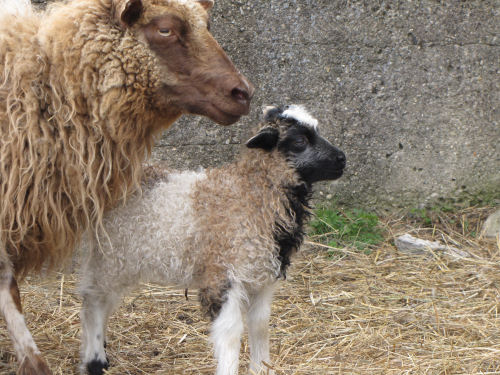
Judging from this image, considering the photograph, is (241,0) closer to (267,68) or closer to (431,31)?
(267,68)

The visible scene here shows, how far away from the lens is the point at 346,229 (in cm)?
539

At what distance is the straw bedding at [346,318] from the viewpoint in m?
3.66

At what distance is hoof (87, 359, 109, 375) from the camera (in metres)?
3.66

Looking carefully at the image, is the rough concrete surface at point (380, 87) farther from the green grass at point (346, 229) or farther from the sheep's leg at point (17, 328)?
the sheep's leg at point (17, 328)

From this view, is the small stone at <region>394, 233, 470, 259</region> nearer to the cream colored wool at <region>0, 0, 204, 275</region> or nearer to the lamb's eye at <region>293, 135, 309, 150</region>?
the lamb's eye at <region>293, 135, 309, 150</region>

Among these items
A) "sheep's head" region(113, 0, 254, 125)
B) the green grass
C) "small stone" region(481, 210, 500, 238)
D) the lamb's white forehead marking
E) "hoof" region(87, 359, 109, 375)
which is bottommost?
the green grass

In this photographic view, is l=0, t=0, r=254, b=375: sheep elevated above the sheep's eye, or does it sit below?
below

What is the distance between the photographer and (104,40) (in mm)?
3096

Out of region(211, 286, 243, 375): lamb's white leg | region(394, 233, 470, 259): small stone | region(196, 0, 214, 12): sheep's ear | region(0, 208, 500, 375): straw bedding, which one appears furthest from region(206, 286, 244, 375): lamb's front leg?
region(394, 233, 470, 259): small stone

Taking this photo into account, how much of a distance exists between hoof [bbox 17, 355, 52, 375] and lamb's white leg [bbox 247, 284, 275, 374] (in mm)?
997

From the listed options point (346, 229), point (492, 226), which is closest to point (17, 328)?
point (346, 229)

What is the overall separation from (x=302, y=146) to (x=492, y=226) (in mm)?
2665

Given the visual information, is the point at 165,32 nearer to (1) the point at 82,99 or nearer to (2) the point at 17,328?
(1) the point at 82,99

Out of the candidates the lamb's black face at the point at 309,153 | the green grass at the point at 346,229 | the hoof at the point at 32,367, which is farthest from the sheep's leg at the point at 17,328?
the green grass at the point at 346,229
